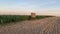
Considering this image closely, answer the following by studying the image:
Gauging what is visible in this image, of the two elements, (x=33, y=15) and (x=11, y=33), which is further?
(x=33, y=15)

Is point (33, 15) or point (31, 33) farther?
point (33, 15)

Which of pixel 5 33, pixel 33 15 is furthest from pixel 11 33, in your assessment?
pixel 33 15

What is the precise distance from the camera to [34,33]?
11180 millimetres

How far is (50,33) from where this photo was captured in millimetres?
11203

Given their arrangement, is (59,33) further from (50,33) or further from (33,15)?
(33,15)

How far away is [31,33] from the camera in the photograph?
11.2m

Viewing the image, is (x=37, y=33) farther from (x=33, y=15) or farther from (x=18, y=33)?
(x=33, y=15)

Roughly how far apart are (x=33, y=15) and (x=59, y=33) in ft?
67.7

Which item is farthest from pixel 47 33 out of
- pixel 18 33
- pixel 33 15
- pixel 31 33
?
pixel 33 15

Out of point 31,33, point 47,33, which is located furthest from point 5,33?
point 47,33

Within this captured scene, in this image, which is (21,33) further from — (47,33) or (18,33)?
(47,33)

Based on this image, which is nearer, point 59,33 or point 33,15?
point 59,33

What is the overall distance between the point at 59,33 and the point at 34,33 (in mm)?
1609

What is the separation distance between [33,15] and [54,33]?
67.7 ft
